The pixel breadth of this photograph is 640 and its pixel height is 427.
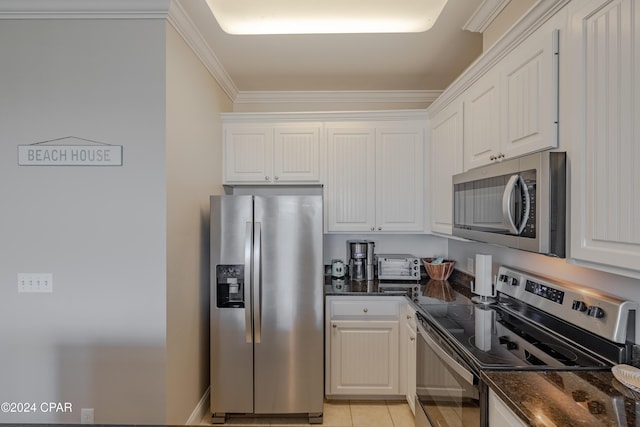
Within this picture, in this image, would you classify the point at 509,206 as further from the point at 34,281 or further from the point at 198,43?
the point at 34,281

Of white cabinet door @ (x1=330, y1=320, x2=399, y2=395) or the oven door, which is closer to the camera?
the oven door

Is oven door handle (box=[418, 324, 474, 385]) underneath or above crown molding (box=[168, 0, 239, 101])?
underneath

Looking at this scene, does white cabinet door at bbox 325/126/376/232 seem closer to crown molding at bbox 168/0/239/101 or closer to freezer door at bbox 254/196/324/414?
freezer door at bbox 254/196/324/414

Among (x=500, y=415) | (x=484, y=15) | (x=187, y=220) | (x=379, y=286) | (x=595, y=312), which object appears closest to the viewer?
(x=500, y=415)

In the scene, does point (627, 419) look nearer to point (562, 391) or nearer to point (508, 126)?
point (562, 391)

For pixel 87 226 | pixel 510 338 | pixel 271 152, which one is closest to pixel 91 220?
pixel 87 226

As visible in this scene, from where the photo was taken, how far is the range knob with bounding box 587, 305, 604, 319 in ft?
4.19

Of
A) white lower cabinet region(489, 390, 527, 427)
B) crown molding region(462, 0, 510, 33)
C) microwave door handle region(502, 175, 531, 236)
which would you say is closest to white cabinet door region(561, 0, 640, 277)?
microwave door handle region(502, 175, 531, 236)

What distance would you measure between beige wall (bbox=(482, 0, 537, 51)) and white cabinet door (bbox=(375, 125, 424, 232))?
887mm

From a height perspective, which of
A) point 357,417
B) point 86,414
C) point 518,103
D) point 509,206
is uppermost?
point 518,103

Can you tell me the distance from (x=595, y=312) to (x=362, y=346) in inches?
61.1

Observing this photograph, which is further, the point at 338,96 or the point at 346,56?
the point at 338,96

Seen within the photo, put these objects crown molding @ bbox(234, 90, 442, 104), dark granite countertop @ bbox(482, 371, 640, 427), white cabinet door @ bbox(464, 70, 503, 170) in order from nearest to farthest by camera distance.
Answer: dark granite countertop @ bbox(482, 371, 640, 427) → white cabinet door @ bbox(464, 70, 503, 170) → crown molding @ bbox(234, 90, 442, 104)

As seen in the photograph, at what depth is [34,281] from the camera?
6.07ft
